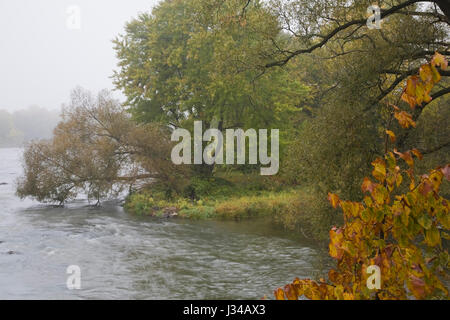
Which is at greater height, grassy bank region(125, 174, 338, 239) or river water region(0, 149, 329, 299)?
grassy bank region(125, 174, 338, 239)

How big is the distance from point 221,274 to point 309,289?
24.4 ft

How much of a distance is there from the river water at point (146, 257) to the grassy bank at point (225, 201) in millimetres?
909

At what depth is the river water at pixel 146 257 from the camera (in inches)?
397

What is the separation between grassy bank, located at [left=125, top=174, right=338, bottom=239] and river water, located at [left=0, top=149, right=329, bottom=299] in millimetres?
909

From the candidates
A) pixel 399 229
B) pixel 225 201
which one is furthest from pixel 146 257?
pixel 399 229

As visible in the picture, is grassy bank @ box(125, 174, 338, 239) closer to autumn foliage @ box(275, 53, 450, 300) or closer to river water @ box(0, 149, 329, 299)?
river water @ box(0, 149, 329, 299)

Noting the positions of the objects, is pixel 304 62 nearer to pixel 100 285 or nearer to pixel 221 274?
pixel 221 274

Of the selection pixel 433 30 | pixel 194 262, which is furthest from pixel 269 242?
pixel 433 30

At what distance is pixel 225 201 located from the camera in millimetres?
20547

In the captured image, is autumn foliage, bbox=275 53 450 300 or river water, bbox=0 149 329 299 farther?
river water, bbox=0 149 329 299

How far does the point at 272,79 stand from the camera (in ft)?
70.7

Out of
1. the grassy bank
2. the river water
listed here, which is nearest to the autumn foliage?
the river water

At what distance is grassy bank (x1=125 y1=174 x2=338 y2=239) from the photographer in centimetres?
1862

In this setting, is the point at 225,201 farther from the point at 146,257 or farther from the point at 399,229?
the point at 399,229
